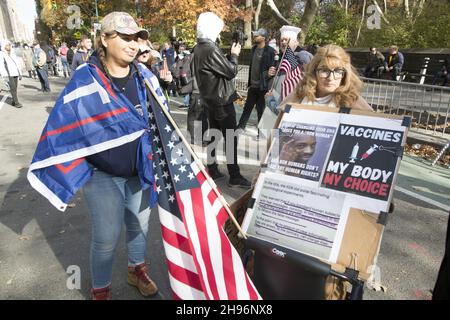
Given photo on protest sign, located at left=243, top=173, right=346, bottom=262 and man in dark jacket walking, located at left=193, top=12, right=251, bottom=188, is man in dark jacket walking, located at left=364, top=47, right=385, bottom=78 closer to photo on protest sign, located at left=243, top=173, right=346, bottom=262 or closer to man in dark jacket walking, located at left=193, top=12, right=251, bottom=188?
man in dark jacket walking, located at left=193, top=12, right=251, bottom=188

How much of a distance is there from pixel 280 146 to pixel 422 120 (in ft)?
23.4

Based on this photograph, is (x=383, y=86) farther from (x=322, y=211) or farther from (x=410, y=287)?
(x=322, y=211)

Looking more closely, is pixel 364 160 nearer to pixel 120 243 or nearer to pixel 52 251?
pixel 120 243

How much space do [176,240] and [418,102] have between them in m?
7.30

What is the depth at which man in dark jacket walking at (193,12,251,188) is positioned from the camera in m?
4.67

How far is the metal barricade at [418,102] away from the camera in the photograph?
23.4 ft

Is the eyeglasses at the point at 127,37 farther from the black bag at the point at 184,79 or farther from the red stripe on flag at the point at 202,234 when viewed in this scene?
the black bag at the point at 184,79

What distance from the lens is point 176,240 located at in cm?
213

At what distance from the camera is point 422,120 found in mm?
8078

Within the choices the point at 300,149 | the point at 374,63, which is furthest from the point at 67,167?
the point at 374,63

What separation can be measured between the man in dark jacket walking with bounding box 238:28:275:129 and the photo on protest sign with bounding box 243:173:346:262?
15.4 feet

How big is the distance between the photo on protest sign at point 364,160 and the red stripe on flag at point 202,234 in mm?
728

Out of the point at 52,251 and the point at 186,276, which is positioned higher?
the point at 186,276
